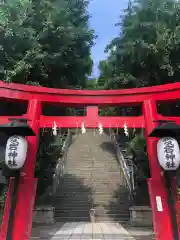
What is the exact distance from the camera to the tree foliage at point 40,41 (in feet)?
38.2

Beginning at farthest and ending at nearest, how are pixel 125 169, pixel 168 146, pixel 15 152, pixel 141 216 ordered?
pixel 125 169 → pixel 141 216 → pixel 168 146 → pixel 15 152

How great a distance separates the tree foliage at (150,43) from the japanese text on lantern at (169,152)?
512 centimetres

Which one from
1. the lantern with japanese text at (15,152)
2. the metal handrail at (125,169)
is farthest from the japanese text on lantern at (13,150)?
the metal handrail at (125,169)

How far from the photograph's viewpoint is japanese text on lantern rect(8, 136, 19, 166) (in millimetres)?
7616

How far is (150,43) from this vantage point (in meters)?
12.6

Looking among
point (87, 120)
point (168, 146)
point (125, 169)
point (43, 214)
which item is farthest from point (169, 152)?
point (125, 169)

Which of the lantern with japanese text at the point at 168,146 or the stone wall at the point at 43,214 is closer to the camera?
the lantern with japanese text at the point at 168,146

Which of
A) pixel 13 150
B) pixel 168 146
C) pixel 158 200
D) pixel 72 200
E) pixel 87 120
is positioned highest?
pixel 87 120

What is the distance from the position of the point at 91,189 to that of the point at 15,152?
28.9ft

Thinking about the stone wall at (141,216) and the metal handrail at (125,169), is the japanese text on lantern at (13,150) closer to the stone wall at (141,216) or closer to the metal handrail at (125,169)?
the stone wall at (141,216)

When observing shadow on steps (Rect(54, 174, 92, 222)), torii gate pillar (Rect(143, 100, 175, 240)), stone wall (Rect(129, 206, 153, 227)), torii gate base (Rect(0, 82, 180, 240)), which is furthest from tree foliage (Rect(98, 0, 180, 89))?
shadow on steps (Rect(54, 174, 92, 222))

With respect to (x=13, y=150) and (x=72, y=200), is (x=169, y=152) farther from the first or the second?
(x=72, y=200)

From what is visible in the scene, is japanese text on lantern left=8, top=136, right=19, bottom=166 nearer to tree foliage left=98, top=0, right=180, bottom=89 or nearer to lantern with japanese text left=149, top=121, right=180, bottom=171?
lantern with japanese text left=149, top=121, right=180, bottom=171

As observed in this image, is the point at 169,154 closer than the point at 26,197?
Yes
